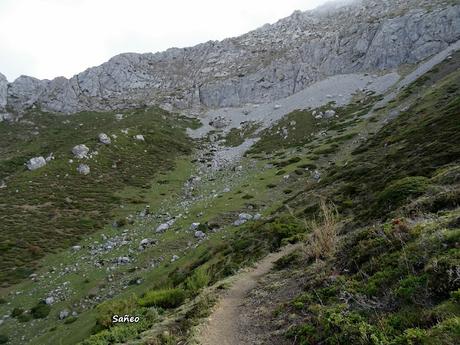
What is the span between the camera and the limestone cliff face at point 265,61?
10244 cm

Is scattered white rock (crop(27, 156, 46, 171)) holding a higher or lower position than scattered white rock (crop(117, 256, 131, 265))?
higher

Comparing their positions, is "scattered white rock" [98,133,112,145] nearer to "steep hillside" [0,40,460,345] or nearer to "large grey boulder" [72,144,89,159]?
"steep hillside" [0,40,460,345]

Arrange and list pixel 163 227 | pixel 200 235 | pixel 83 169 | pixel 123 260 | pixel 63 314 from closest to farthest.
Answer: pixel 63 314
pixel 123 260
pixel 200 235
pixel 163 227
pixel 83 169

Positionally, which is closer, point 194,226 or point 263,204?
point 194,226

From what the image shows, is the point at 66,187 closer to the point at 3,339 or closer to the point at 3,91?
the point at 3,339

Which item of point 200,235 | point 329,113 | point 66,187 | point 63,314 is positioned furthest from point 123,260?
point 329,113

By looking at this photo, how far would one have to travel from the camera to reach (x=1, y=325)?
75.0 ft

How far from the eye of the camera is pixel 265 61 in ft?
434

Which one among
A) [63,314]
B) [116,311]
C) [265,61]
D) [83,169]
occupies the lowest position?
[63,314]

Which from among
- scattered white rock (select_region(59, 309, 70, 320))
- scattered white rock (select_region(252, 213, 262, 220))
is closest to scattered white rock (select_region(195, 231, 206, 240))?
scattered white rock (select_region(252, 213, 262, 220))

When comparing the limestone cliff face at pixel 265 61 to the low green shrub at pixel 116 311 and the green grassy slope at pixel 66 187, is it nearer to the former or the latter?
the green grassy slope at pixel 66 187

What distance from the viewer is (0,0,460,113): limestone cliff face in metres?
102

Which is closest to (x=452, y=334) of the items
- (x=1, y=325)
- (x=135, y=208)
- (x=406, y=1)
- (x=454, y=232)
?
(x=454, y=232)

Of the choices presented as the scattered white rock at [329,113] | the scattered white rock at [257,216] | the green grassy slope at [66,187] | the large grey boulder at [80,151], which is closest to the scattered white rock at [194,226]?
the scattered white rock at [257,216]
